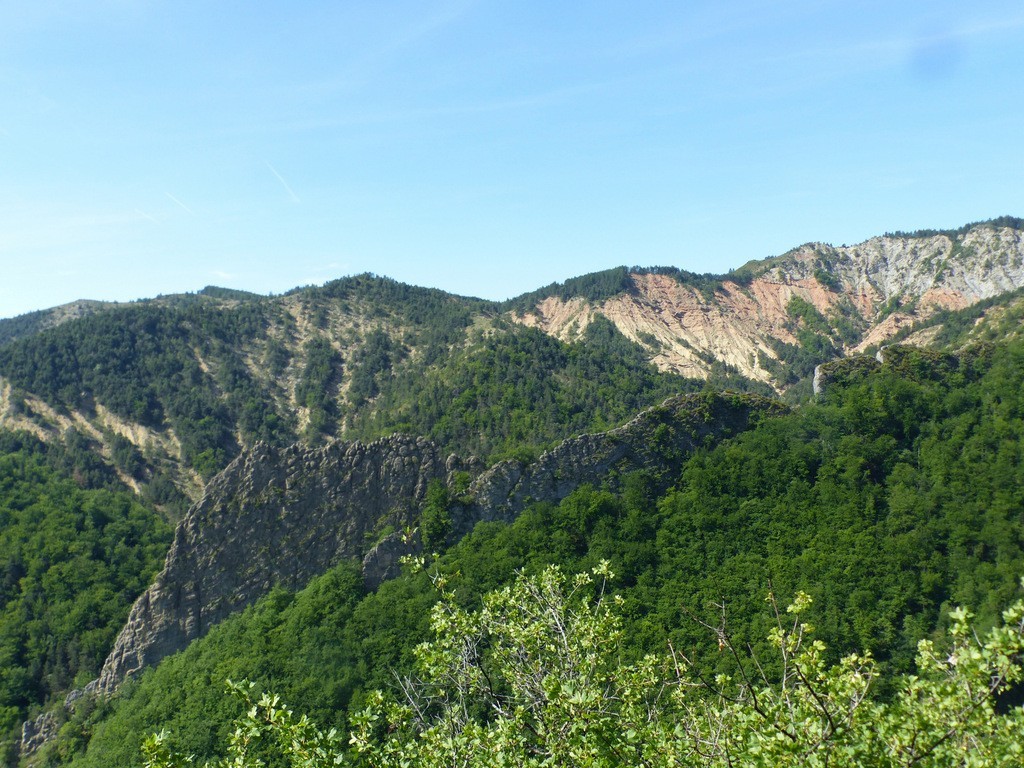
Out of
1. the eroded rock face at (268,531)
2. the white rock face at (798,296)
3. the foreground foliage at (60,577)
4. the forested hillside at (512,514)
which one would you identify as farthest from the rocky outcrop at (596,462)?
the white rock face at (798,296)

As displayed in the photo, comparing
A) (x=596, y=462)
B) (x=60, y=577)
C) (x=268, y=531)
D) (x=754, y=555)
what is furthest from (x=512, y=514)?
(x=60, y=577)

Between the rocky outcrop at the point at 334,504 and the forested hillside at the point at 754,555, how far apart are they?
1.86 m

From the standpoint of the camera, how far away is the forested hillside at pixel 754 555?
39.1m

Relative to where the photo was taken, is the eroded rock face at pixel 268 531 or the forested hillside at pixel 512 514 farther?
the eroded rock face at pixel 268 531

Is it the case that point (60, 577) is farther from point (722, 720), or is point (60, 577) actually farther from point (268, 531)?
point (722, 720)

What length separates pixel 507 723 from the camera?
12281 mm

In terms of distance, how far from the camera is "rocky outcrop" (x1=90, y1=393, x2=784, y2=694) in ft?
165

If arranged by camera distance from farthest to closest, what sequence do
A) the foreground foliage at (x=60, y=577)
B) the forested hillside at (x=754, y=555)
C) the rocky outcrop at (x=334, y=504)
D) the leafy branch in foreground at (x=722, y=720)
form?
the foreground foliage at (x=60, y=577) < the rocky outcrop at (x=334, y=504) < the forested hillside at (x=754, y=555) < the leafy branch in foreground at (x=722, y=720)

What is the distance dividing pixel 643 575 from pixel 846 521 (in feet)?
40.7

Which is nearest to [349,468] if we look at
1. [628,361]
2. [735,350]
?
[628,361]

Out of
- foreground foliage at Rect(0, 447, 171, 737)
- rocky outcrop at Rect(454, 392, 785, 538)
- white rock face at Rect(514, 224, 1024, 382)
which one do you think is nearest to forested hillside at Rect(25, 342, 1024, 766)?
rocky outcrop at Rect(454, 392, 785, 538)

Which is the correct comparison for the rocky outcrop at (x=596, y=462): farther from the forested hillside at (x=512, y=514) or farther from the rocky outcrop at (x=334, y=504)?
the forested hillside at (x=512, y=514)

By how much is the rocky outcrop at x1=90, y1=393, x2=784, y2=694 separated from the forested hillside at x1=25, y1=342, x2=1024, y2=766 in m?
1.86

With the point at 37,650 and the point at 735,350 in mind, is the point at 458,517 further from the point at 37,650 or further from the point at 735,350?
the point at 735,350
